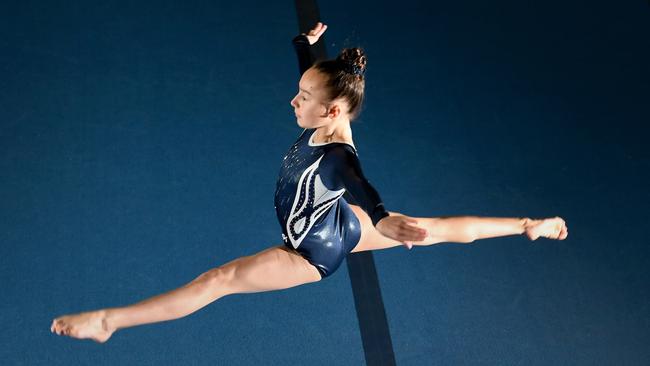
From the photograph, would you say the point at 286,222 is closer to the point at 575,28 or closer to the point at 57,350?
the point at 57,350

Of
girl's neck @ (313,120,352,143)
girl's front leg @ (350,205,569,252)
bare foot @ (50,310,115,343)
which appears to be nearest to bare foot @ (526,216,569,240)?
girl's front leg @ (350,205,569,252)

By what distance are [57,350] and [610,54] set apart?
3197mm

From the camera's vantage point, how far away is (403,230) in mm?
1647

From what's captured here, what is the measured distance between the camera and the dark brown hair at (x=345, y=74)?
6.71ft

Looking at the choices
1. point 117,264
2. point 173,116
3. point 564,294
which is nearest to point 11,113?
point 173,116

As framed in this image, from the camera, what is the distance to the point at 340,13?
3883mm

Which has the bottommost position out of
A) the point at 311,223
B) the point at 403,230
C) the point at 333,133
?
the point at 403,230

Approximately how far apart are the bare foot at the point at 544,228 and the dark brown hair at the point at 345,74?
734 millimetres

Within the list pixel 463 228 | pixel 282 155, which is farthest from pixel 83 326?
pixel 282 155

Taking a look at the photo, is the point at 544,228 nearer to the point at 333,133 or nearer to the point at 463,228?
the point at 463,228

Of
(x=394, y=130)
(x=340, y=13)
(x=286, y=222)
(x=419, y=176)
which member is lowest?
(x=286, y=222)

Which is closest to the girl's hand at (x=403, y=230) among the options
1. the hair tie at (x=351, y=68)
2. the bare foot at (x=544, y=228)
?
the hair tie at (x=351, y=68)

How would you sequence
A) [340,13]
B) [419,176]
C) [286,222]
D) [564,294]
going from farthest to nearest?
[340,13], [419,176], [564,294], [286,222]

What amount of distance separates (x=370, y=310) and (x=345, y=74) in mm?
1098
